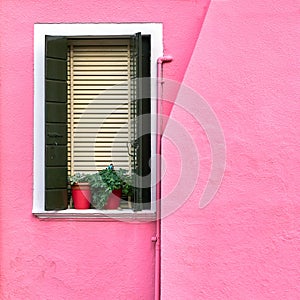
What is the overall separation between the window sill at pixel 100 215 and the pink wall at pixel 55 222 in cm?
6

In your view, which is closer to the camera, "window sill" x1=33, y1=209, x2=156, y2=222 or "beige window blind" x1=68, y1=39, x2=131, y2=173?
"window sill" x1=33, y1=209, x2=156, y2=222

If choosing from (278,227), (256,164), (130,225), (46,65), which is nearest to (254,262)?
(278,227)

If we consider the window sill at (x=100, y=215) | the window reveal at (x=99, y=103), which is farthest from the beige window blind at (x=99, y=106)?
the window sill at (x=100, y=215)

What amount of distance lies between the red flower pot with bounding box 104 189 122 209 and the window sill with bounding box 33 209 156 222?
68mm

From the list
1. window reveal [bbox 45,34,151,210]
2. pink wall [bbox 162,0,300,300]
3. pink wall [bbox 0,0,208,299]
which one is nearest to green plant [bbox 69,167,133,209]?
window reveal [bbox 45,34,151,210]

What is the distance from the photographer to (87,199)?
550cm

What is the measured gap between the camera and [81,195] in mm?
5480

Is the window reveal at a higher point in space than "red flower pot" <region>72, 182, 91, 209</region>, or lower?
higher

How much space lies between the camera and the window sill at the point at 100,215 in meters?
5.43

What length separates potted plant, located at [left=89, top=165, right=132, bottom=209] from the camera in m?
5.44

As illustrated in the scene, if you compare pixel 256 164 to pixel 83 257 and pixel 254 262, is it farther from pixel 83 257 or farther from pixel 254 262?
pixel 83 257

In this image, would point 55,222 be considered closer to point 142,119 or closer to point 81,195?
point 81,195

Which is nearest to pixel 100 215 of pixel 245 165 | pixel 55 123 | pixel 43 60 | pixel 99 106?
pixel 55 123

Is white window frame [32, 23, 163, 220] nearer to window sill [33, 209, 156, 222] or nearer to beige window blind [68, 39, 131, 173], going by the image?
window sill [33, 209, 156, 222]
